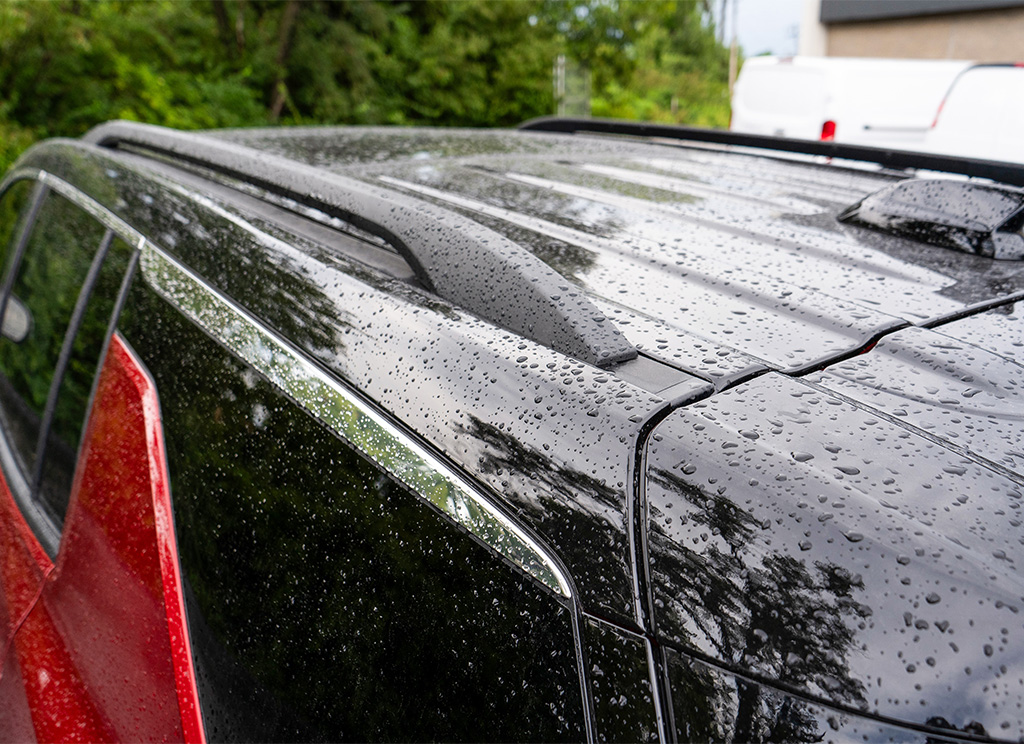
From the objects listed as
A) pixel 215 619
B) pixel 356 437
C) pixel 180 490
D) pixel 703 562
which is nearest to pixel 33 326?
pixel 180 490

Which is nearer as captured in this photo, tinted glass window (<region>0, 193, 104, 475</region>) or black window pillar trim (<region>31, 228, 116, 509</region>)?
black window pillar trim (<region>31, 228, 116, 509</region>)

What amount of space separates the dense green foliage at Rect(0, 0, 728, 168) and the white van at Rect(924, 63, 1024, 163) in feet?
28.3

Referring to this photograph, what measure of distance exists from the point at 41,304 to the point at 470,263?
148 centimetres

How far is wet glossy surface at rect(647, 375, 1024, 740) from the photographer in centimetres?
62

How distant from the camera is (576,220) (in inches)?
59.6

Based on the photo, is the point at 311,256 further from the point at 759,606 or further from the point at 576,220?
the point at 759,606

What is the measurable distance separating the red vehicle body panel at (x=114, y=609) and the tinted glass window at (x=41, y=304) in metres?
0.44

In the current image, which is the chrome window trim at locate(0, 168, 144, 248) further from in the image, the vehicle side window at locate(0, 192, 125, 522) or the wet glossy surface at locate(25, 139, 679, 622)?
the wet glossy surface at locate(25, 139, 679, 622)

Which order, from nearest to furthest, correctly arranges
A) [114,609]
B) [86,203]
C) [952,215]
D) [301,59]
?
1. [114,609]
2. [952,215]
3. [86,203]
4. [301,59]

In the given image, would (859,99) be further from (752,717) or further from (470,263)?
(752,717)

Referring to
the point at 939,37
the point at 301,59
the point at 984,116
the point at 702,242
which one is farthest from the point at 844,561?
the point at 939,37

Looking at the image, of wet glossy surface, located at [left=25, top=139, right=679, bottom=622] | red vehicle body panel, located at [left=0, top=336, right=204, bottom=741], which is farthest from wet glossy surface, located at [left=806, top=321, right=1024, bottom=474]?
red vehicle body panel, located at [left=0, top=336, right=204, bottom=741]

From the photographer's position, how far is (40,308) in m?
2.07

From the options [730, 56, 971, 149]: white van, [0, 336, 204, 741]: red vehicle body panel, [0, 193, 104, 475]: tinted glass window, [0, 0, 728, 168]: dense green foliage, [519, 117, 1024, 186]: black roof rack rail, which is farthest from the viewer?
[0, 0, 728, 168]: dense green foliage
